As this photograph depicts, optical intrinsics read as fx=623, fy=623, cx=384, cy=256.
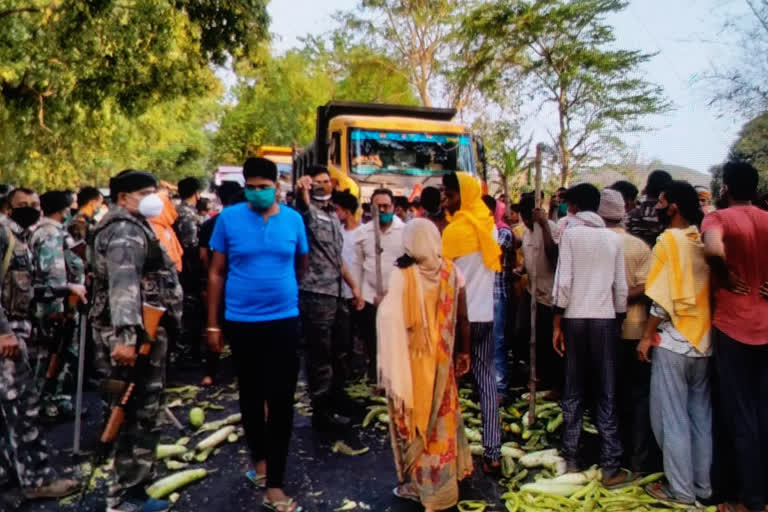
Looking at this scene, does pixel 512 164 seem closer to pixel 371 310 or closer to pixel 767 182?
pixel 371 310

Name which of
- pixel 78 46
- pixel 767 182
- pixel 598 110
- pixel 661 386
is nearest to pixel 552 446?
pixel 661 386

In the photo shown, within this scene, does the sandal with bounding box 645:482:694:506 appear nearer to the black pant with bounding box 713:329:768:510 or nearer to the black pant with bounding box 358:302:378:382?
the black pant with bounding box 713:329:768:510

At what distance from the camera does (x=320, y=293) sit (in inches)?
206

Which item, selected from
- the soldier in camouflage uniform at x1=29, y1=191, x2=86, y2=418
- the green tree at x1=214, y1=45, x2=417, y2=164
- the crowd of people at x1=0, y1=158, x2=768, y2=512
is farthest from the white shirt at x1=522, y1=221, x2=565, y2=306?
the green tree at x1=214, y1=45, x2=417, y2=164

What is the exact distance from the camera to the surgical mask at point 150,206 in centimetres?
382

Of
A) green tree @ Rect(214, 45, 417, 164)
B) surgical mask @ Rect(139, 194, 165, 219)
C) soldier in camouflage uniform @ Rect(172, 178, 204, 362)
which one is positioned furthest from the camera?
green tree @ Rect(214, 45, 417, 164)

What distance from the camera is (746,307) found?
3.88m

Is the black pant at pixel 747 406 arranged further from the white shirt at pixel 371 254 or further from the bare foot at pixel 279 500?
the white shirt at pixel 371 254

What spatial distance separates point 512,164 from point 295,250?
2.77m

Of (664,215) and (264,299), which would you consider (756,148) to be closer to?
(664,215)

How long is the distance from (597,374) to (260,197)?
2.60m

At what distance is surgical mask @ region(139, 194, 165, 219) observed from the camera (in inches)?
150

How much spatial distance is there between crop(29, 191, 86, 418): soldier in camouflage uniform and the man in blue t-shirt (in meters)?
1.91

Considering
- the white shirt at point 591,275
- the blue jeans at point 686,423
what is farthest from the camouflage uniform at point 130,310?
the blue jeans at point 686,423
